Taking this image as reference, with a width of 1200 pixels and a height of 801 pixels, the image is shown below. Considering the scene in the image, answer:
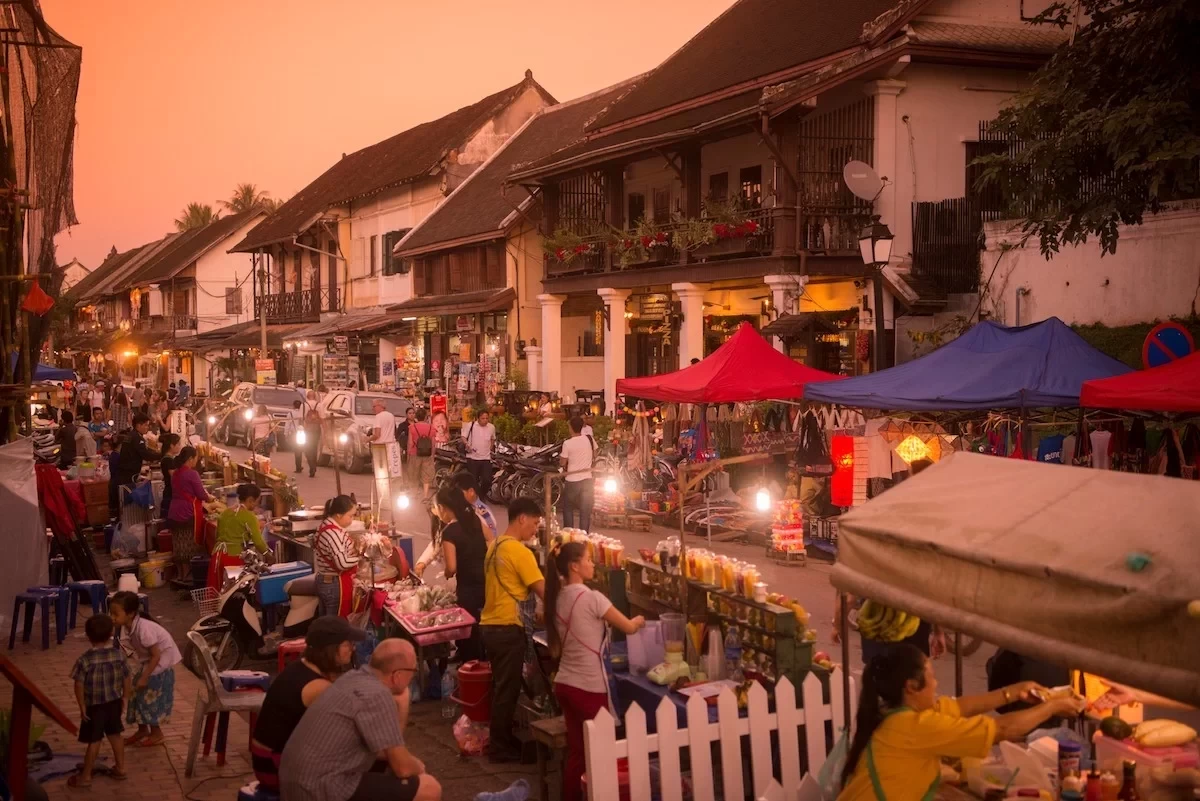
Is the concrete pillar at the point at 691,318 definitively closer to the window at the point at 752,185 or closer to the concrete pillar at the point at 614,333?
the window at the point at 752,185

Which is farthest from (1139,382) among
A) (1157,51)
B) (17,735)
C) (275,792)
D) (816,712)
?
(17,735)

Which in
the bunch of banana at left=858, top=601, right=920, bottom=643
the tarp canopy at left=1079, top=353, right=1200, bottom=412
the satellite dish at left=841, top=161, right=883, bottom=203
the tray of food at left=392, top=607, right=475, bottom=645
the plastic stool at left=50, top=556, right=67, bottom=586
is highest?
the satellite dish at left=841, top=161, right=883, bottom=203

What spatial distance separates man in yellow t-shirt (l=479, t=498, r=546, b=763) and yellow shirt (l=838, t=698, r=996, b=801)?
3.27 meters

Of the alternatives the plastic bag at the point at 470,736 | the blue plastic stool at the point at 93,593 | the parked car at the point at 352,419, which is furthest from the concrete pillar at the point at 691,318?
the plastic bag at the point at 470,736

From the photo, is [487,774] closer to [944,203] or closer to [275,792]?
[275,792]

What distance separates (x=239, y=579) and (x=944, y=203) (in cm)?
1412

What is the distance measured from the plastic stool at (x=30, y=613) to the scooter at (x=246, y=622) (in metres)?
2.04

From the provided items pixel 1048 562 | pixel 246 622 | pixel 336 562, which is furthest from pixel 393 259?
pixel 1048 562

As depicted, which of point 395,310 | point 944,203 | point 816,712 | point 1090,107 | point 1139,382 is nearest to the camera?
point 816,712

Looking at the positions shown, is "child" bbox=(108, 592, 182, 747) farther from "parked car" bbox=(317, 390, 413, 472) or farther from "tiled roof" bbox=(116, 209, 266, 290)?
"tiled roof" bbox=(116, 209, 266, 290)

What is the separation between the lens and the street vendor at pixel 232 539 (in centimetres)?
1247

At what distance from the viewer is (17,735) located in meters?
5.86

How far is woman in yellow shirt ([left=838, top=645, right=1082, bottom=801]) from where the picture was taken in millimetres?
4793

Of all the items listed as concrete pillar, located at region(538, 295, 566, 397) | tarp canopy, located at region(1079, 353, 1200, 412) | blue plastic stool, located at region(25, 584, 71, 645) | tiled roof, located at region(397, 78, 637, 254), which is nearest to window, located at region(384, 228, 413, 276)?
tiled roof, located at region(397, 78, 637, 254)
